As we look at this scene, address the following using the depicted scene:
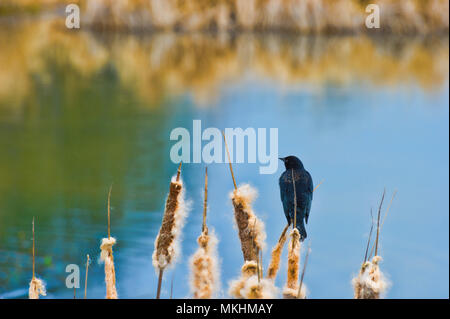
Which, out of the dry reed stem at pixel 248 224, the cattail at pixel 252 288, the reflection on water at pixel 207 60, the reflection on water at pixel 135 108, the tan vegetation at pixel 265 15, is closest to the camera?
the cattail at pixel 252 288

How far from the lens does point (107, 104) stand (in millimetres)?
10117

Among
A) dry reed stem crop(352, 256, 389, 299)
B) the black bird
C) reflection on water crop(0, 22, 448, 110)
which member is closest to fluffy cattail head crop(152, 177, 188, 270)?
dry reed stem crop(352, 256, 389, 299)

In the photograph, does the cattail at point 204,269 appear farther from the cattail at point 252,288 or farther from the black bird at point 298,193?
the black bird at point 298,193

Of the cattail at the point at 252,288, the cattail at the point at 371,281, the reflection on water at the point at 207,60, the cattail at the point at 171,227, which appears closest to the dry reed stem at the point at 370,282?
the cattail at the point at 371,281

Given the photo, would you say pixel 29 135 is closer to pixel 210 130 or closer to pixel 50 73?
pixel 210 130

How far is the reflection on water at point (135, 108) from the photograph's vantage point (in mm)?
4801

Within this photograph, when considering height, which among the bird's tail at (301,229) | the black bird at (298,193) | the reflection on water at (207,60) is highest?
the reflection on water at (207,60)

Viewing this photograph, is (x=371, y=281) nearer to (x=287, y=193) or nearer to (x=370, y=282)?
(x=370, y=282)

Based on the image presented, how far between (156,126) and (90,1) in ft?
22.8

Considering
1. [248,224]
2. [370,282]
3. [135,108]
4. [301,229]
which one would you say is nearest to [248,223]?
[248,224]

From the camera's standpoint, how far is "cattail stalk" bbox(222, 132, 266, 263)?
46.2 inches

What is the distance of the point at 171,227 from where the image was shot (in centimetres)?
111

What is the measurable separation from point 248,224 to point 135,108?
896 cm

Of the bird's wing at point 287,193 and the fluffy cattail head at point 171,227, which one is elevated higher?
the bird's wing at point 287,193
